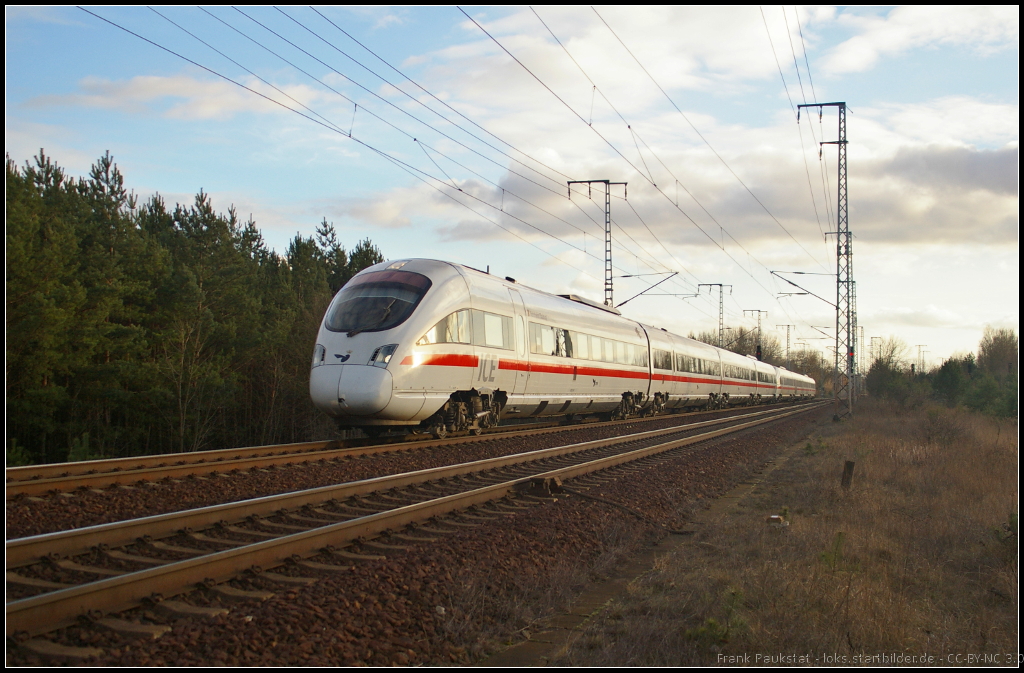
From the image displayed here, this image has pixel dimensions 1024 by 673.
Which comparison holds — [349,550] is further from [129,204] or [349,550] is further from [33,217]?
[129,204]

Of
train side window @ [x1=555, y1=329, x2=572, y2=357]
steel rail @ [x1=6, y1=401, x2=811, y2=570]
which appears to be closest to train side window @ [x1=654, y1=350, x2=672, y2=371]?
train side window @ [x1=555, y1=329, x2=572, y2=357]

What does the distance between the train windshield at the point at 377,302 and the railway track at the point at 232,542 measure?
411 cm

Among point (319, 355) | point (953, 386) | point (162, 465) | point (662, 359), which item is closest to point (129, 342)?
point (319, 355)

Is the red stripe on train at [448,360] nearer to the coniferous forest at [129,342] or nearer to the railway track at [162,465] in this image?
the railway track at [162,465]

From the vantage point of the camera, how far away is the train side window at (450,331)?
13.1m

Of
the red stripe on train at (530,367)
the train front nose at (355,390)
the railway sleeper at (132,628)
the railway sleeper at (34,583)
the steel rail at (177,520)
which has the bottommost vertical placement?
the railway sleeper at (132,628)

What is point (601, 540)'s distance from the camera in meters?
7.08

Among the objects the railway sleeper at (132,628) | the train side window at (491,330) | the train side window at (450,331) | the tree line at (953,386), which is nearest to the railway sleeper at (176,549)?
the railway sleeper at (132,628)

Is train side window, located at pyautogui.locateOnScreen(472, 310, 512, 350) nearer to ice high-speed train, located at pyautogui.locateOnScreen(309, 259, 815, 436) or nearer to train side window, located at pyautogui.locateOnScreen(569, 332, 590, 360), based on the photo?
ice high-speed train, located at pyautogui.locateOnScreen(309, 259, 815, 436)

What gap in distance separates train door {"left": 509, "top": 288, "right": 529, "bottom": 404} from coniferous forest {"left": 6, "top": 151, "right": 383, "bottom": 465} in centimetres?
988

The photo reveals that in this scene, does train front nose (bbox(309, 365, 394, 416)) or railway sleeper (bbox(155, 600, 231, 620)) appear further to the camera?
train front nose (bbox(309, 365, 394, 416))

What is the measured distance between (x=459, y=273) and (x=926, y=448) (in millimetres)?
10968

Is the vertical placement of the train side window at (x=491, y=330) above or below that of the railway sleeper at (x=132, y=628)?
above

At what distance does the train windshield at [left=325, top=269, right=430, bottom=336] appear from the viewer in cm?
1288
